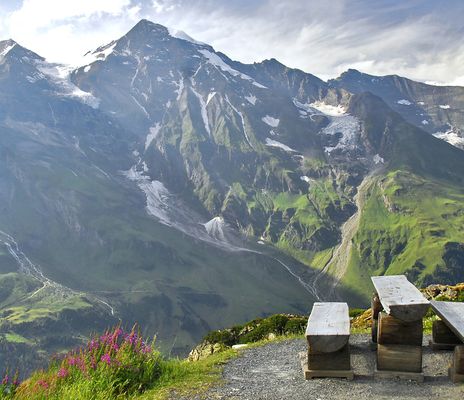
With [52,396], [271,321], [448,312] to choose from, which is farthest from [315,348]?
→ [271,321]

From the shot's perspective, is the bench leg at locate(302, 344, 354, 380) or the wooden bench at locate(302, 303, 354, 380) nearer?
the wooden bench at locate(302, 303, 354, 380)

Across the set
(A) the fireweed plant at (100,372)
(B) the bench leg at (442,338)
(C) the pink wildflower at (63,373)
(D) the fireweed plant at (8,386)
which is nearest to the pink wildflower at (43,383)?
(A) the fireweed plant at (100,372)

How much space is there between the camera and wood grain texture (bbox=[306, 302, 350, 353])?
1149 cm

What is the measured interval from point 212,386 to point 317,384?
2606 millimetres

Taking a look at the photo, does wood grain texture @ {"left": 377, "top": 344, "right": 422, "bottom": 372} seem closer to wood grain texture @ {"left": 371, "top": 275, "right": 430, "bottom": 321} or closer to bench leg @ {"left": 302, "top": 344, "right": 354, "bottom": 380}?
bench leg @ {"left": 302, "top": 344, "right": 354, "bottom": 380}

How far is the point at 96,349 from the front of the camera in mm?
12305

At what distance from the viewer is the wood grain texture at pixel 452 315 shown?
1144 cm

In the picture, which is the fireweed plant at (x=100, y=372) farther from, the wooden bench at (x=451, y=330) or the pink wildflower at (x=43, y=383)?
the wooden bench at (x=451, y=330)

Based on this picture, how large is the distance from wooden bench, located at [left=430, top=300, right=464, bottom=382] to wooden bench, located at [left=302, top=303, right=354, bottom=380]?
2462 millimetres

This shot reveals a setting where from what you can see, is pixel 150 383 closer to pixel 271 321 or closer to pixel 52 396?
pixel 52 396

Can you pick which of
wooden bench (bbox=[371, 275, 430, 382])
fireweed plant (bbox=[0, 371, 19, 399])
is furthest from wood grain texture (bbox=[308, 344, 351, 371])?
fireweed plant (bbox=[0, 371, 19, 399])

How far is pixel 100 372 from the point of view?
11266 millimetres

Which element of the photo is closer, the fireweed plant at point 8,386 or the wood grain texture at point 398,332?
the fireweed plant at point 8,386

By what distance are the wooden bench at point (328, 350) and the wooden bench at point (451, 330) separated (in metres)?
2.46
